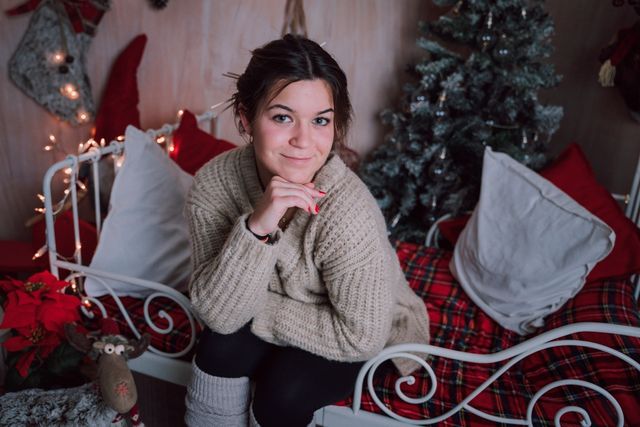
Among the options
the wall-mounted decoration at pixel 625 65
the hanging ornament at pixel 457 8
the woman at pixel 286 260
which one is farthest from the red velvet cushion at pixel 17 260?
the wall-mounted decoration at pixel 625 65

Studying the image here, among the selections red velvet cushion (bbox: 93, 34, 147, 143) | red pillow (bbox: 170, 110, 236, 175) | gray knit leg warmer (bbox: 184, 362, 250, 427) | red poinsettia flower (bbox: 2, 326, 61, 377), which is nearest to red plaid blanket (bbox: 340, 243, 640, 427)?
gray knit leg warmer (bbox: 184, 362, 250, 427)

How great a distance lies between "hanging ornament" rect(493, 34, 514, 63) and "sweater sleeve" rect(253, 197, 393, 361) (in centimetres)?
84

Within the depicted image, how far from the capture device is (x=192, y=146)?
1805 mm

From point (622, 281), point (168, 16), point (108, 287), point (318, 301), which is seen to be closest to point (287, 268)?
point (318, 301)

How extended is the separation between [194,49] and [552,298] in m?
1.55

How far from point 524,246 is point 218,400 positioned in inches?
33.9

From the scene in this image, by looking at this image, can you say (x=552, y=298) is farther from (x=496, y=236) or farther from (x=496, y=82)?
(x=496, y=82)

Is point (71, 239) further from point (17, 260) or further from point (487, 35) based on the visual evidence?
point (487, 35)

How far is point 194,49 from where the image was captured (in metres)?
2.10

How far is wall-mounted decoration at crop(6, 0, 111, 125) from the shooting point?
73.6 inches

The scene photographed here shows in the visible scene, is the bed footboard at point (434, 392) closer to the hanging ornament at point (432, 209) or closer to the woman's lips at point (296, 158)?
the woman's lips at point (296, 158)

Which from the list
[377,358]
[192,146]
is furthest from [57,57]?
[377,358]

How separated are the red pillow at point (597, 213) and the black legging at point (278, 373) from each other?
743 mm

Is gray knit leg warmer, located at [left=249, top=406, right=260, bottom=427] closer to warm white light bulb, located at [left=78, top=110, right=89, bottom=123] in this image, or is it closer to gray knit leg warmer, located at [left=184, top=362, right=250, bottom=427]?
gray knit leg warmer, located at [left=184, top=362, right=250, bottom=427]
